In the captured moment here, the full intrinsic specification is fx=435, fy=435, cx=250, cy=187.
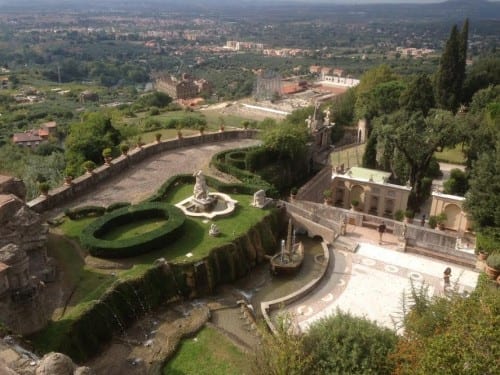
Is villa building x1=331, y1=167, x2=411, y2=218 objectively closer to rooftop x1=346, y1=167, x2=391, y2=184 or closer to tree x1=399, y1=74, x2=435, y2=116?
rooftop x1=346, y1=167, x2=391, y2=184

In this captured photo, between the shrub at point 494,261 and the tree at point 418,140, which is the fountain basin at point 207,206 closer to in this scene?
the tree at point 418,140

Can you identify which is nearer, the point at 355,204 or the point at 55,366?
the point at 55,366

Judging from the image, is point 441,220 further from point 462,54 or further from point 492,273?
point 462,54

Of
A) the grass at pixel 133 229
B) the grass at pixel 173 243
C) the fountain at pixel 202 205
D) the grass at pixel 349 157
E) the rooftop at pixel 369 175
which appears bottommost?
the grass at pixel 349 157

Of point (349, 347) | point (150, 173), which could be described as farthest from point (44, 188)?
point (349, 347)

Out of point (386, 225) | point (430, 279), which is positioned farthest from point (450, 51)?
point (430, 279)

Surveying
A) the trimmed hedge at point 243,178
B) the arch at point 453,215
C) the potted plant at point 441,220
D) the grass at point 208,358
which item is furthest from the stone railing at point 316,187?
the grass at point 208,358
